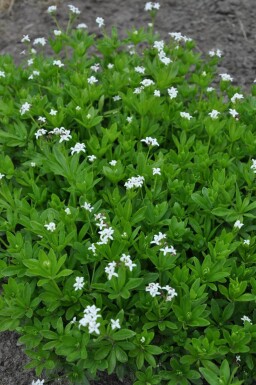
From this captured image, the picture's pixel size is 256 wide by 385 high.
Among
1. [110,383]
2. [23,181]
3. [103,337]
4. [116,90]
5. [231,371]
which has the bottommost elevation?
[110,383]

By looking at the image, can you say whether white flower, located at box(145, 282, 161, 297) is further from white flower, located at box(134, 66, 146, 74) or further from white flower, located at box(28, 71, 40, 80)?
white flower, located at box(28, 71, 40, 80)

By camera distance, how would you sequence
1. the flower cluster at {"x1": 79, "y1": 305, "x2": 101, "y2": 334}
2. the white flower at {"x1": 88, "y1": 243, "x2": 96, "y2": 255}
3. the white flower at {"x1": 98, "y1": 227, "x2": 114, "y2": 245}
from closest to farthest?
the flower cluster at {"x1": 79, "y1": 305, "x2": 101, "y2": 334} < the white flower at {"x1": 98, "y1": 227, "x2": 114, "y2": 245} < the white flower at {"x1": 88, "y1": 243, "x2": 96, "y2": 255}

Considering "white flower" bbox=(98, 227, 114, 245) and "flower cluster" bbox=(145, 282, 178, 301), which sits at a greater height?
"white flower" bbox=(98, 227, 114, 245)

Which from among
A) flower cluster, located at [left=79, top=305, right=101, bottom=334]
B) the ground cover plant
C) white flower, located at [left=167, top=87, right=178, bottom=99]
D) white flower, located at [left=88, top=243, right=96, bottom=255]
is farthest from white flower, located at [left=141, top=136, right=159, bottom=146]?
flower cluster, located at [left=79, top=305, right=101, bottom=334]

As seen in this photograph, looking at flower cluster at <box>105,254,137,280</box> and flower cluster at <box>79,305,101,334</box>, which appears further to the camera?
flower cluster at <box>105,254,137,280</box>

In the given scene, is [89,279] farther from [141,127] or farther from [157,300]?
[141,127]

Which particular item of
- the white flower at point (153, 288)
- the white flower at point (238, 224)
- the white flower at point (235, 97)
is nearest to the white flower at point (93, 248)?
the white flower at point (153, 288)

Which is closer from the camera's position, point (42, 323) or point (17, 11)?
point (42, 323)

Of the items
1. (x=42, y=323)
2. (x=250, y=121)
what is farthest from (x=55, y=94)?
(x=42, y=323)

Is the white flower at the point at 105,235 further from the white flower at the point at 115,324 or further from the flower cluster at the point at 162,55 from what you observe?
the flower cluster at the point at 162,55
